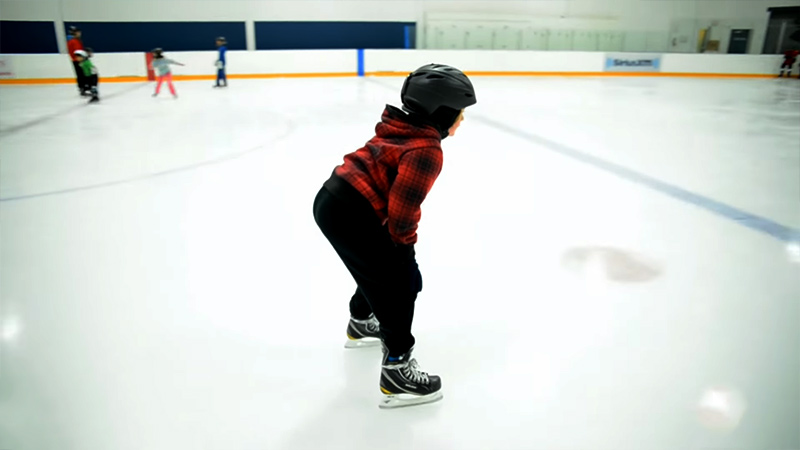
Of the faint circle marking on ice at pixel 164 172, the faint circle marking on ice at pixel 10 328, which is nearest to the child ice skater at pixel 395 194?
the faint circle marking on ice at pixel 10 328

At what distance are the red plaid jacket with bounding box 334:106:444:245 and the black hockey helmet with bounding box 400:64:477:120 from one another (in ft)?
0.15

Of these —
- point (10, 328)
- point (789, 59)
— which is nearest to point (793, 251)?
point (10, 328)

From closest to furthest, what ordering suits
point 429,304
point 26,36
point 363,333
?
point 363,333, point 429,304, point 26,36

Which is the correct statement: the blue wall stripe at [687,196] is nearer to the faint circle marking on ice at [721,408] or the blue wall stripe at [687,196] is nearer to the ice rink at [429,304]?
the ice rink at [429,304]

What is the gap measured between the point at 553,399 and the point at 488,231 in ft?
5.32

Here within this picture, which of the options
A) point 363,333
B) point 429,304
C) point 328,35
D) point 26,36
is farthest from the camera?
point 328,35

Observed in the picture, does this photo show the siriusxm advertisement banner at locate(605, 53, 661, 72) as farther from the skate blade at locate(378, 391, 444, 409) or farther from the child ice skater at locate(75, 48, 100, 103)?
the skate blade at locate(378, 391, 444, 409)

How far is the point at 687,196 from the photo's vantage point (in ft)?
12.6

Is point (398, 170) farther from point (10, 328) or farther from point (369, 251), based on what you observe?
point (10, 328)

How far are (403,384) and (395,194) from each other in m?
0.64

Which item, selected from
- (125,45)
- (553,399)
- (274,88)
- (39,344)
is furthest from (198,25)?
(553,399)

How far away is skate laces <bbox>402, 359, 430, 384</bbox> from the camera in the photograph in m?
1.58

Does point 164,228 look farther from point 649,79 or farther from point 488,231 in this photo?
point 649,79

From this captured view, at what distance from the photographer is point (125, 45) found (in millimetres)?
14398
